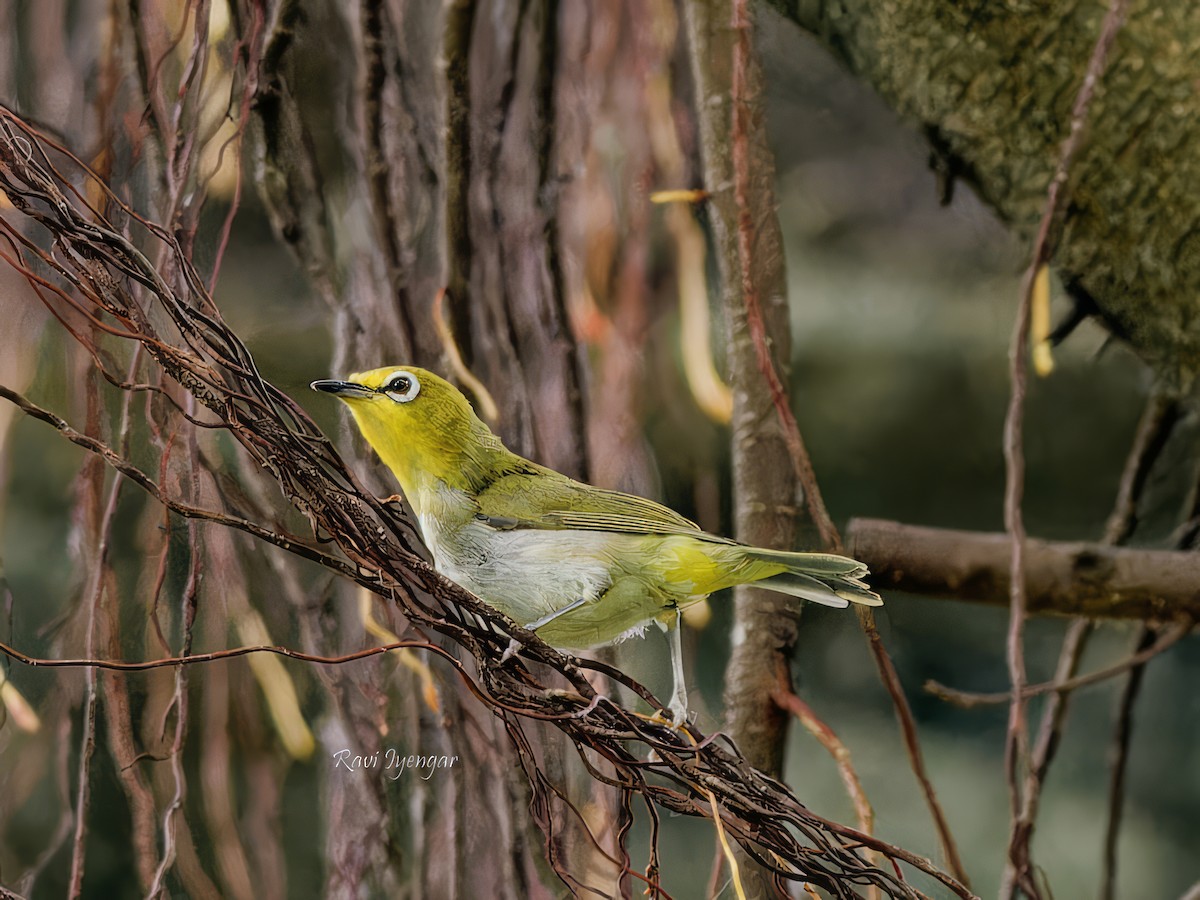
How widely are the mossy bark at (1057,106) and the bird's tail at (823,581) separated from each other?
0.43 m

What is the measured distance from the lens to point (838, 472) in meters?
1.07

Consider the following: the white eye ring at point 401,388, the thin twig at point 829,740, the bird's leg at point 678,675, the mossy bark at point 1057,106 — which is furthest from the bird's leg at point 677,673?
the mossy bark at point 1057,106

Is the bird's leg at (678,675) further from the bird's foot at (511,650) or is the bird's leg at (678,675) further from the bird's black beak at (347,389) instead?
the bird's black beak at (347,389)

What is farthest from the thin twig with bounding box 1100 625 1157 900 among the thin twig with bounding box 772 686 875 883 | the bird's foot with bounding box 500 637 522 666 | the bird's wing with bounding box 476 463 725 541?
the bird's foot with bounding box 500 637 522 666

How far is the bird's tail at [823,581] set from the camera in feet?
3.10

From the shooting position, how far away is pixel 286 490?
0.75 meters

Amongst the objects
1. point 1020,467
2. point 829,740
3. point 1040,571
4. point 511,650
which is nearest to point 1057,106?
point 1020,467

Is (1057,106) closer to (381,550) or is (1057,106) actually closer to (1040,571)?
(1040,571)

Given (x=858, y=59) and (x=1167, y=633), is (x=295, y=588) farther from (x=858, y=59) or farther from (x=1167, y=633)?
(x=1167, y=633)

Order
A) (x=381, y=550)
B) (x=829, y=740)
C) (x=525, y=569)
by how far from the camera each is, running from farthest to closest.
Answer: (x=829, y=740) < (x=525, y=569) < (x=381, y=550)

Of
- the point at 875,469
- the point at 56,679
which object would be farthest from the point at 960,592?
the point at 56,679

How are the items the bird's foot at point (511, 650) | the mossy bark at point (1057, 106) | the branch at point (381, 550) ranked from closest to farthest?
the branch at point (381, 550)
the bird's foot at point (511, 650)
the mossy bark at point (1057, 106)

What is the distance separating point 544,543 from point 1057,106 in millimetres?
769

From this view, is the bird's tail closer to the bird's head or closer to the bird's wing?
the bird's wing
